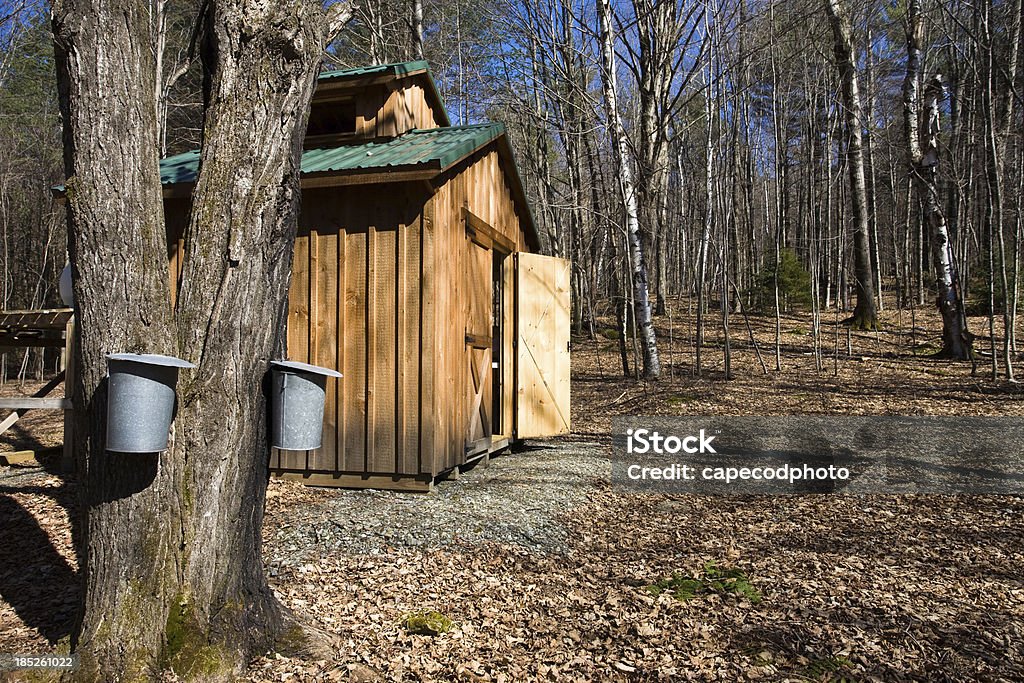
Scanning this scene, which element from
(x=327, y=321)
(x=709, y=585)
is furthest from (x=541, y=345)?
(x=709, y=585)

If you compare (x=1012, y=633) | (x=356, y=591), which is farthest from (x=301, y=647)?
(x=1012, y=633)

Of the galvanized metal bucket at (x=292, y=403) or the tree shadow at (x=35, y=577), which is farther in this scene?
the tree shadow at (x=35, y=577)

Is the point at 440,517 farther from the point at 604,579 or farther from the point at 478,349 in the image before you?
the point at 478,349

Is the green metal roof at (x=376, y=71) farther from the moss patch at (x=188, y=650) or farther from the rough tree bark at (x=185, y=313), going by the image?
the moss patch at (x=188, y=650)

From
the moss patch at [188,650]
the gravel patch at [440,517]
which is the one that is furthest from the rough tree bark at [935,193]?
the moss patch at [188,650]

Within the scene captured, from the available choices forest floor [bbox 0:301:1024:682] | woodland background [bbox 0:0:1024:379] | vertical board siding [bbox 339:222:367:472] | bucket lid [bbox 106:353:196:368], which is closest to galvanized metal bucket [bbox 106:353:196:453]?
bucket lid [bbox 106:353:196:368]

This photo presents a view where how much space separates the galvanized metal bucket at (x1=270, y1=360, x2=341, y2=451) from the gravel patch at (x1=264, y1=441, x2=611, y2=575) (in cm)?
157

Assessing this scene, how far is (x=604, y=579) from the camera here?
4.55 m

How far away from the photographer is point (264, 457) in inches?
125

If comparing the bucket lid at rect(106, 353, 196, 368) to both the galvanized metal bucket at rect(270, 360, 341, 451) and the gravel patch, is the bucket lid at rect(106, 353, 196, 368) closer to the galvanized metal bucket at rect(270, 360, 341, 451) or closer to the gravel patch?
the galvanized metal bucket at rect(270, 360, 341, 451)

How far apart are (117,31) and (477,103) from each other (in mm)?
18813

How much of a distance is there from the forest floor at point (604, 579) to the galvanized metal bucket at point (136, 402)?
1.14 m

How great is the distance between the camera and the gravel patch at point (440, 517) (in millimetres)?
4734

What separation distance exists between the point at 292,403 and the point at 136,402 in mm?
644
